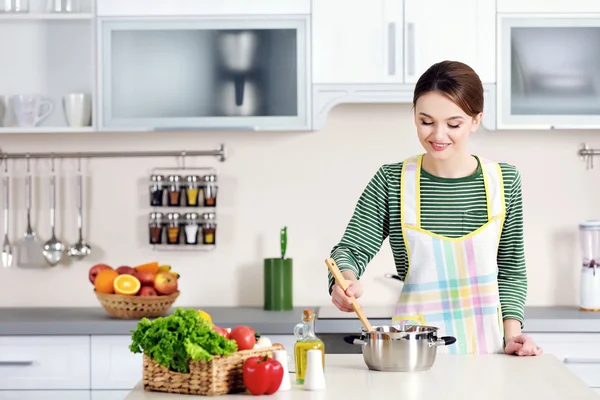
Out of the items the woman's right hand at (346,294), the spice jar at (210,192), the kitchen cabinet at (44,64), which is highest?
the kitchen cabinet at (44,64)

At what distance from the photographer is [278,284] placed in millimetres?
3549

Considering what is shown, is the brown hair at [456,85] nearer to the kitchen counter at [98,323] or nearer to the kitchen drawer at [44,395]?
the kitchen counter at [98,323]

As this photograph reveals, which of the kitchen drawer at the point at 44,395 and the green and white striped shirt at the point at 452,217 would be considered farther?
the kitchen drawer at the point at 44,395

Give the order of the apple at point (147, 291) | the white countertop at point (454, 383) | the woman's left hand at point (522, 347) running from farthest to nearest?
the apple at point (147, 291) → the woman's left hand at point (522, 347) → the white countertop at point (454, 383)

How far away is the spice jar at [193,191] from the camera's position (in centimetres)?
369

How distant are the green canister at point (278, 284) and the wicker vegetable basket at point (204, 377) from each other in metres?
1.68

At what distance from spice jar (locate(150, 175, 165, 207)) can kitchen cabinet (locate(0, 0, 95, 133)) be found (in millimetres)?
→ 368

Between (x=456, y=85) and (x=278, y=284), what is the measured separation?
1.58 m

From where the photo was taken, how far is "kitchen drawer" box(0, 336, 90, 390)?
3.25 meters

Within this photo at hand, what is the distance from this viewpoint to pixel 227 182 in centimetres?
376

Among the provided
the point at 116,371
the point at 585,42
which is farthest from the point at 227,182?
the point at 585,42

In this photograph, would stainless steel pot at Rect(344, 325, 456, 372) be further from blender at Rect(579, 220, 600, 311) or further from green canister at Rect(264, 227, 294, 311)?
blender at Rect(579, 220, 600, 311)

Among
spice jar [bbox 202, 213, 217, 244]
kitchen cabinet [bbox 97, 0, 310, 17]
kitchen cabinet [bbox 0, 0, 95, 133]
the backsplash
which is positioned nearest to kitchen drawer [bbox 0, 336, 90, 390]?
the backsplash

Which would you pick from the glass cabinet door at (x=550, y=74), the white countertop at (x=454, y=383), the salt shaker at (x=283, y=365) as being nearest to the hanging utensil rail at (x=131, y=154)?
the glass cabinet door at (x=550, y=74)
